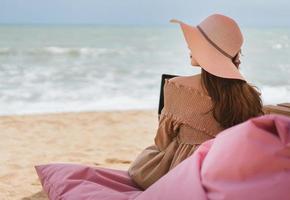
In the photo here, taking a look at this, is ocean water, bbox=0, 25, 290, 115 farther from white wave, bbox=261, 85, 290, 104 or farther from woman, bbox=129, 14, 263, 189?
woman, bbox=129, 14, 263, 189

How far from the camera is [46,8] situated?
21016mm

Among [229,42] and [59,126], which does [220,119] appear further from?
[59,126]

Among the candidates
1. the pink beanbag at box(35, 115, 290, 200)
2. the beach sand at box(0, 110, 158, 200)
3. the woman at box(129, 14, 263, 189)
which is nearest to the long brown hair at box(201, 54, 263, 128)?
the woman at box(129, 14, 263, 189)

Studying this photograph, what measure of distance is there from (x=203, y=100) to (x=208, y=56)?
157 mm

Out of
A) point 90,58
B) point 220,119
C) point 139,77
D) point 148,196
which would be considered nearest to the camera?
point 148,196

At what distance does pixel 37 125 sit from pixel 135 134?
3.04ft

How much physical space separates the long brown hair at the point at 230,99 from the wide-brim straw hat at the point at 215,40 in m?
0.05

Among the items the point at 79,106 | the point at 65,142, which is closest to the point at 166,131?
the point at 65,142

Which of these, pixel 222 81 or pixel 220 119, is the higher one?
pixel 222 81

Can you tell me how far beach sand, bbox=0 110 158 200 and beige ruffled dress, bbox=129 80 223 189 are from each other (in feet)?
3.42

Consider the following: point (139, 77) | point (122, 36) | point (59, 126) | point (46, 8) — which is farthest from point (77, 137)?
point (46, 8)

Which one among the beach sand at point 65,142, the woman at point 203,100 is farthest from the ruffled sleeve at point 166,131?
the beach sand at point 65,142

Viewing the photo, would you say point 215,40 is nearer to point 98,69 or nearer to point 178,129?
point 178,129

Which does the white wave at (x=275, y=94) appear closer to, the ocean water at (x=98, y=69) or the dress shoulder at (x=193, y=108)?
the ocean water at (x=98, y=69)
